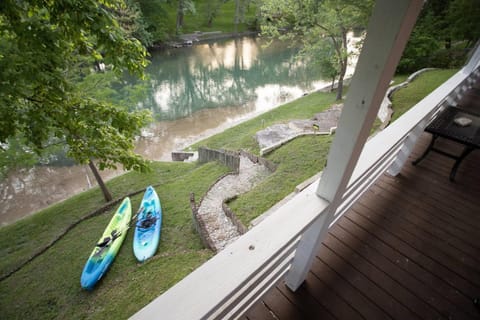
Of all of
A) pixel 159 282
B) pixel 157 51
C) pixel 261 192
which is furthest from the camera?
pixel 157 51

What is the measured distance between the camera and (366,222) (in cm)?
188

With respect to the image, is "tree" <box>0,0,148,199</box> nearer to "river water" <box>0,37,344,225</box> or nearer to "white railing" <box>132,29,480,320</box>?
"white railing" <box>132,29,480,320</box>

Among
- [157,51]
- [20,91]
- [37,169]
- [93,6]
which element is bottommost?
[37,169]

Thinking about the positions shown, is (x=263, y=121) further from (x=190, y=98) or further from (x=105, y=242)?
(x=105, y=242)

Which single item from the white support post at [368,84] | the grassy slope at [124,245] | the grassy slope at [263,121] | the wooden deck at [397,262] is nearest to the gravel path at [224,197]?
the grassy slope at [124,245]

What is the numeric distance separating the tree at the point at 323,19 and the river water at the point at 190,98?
78.0 inches

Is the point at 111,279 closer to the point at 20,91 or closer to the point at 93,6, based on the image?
the point at 20,91

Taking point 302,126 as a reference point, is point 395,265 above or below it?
above

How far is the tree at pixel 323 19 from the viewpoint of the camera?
750cm

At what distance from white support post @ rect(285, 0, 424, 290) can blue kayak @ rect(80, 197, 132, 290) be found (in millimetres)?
3934

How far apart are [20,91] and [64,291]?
325 cm

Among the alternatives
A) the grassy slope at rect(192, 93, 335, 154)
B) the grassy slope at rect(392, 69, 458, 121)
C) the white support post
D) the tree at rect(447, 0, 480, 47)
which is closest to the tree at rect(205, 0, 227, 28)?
the grassy slope at rect(192, 93, 335, 154)

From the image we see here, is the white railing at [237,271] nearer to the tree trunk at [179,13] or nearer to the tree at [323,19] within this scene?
the tree at [323,19]

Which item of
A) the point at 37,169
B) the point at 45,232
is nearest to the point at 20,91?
the point at 45,232
